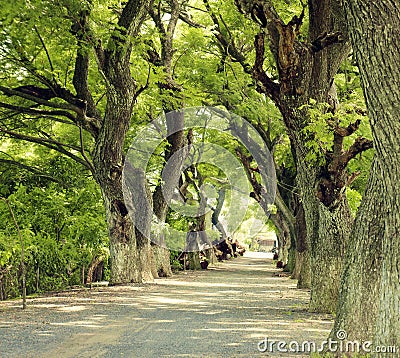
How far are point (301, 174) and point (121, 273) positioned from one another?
863 centimetres

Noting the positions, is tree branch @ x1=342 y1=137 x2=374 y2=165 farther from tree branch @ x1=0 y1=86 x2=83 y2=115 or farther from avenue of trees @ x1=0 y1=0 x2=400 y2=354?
tree branch @ x1=0 y1=86 x2=83 y2=115

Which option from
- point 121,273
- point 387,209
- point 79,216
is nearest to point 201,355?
point 387,209

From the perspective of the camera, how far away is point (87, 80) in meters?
18.6

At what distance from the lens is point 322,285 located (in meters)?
13.7

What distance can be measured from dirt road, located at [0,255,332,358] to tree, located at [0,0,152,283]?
7.72ft

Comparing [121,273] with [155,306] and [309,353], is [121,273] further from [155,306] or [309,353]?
[309,353]

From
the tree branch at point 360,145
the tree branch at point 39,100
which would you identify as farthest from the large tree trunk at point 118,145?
the tree branch at point 360,145

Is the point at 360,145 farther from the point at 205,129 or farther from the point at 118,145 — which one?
the point at 205,129

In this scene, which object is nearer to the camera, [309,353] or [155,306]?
[309,353]

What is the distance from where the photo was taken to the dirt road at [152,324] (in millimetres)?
8898
